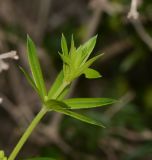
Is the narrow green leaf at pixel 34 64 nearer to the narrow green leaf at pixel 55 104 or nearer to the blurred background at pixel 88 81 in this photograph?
the narrow green leaf at pixel 55 104

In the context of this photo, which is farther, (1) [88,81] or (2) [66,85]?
(1) [88,81]

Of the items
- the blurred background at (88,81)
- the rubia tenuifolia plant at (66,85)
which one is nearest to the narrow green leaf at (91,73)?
the rubia tenuifolia plant at (66,85)

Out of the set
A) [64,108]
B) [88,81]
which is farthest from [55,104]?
[88,81]

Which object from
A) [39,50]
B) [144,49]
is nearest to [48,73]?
[39,50]

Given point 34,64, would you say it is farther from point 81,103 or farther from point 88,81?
point 88,81

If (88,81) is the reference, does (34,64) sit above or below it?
below

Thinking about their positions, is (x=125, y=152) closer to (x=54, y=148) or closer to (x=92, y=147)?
(x=92, y=147)

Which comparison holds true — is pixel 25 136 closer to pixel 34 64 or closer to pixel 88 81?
pixel 34 64

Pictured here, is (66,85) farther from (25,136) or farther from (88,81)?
(88,81)

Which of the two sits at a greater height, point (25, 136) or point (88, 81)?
point (88, 81)

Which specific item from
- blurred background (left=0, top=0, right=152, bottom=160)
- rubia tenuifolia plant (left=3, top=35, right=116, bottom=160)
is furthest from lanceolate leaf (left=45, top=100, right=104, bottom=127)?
blurred background (left=0, top=0, right=152, bottom=160)

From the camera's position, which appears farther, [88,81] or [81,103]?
[88,81]
